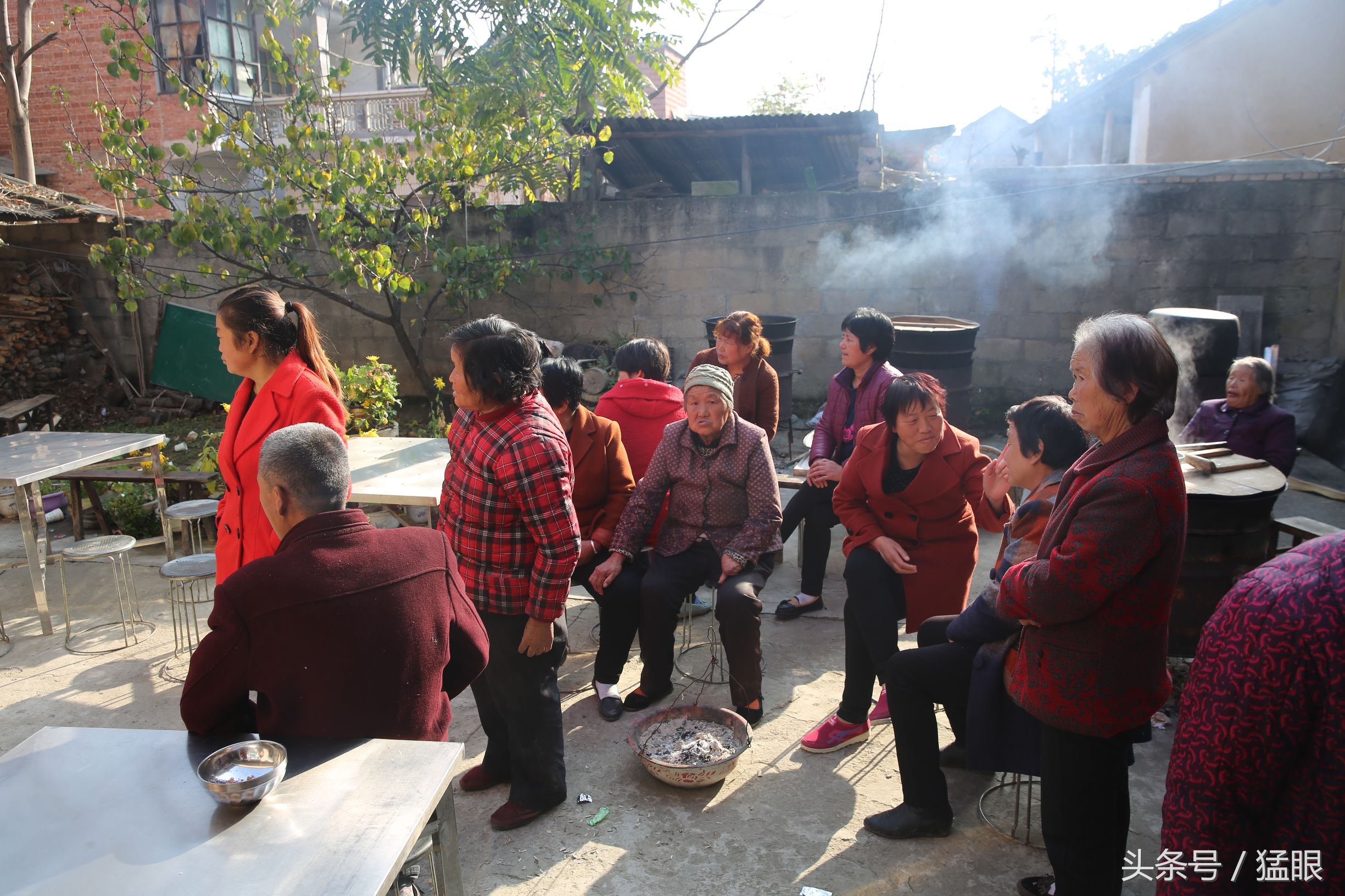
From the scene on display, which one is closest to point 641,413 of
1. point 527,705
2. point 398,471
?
point 398,471

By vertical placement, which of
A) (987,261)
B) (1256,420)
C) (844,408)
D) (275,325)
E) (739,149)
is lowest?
(1256,420)

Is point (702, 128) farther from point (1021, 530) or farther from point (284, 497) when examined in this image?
point (284, 497)

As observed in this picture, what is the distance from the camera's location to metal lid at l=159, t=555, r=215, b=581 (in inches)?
171

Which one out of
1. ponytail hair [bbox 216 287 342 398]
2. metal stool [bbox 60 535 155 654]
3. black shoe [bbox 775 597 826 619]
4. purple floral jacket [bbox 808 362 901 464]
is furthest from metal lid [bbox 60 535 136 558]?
purple floral jacket [bbox 808 362 901 464]

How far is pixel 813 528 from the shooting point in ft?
16.3

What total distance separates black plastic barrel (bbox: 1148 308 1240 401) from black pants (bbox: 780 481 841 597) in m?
3.21

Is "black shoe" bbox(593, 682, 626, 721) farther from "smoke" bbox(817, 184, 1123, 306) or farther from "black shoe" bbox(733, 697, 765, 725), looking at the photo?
"smoke" bbox(817, 184, 1123, 306)

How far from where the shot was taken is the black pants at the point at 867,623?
3.43 metres

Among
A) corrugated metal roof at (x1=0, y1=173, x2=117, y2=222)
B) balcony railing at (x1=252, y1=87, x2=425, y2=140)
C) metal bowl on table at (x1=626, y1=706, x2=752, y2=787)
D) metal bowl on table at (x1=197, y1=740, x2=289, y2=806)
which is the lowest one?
metal bowl on table at (x1=626, y1=706, x2=752, y2=787)

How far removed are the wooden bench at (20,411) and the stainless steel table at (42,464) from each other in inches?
244

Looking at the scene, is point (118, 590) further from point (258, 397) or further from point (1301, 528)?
point (1301, 528)

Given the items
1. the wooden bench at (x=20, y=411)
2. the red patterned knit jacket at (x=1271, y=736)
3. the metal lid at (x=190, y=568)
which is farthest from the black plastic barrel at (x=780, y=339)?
the wooden bench at (x=20, y=411)

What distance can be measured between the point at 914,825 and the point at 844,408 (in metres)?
2.64

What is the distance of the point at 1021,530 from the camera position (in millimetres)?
2820
